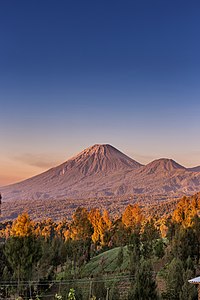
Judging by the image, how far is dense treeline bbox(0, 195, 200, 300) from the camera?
17.8m

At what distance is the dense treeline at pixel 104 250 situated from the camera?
17.8m

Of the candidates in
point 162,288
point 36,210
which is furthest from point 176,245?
point 36,210

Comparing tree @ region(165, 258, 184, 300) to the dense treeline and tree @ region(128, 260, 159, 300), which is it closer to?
the dense treeline

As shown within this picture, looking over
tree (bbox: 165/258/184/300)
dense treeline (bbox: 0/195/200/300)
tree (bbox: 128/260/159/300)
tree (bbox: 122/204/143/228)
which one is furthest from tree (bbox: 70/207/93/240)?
tree (bbox: 128/260/159/300)

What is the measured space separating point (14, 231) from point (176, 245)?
10.7 m

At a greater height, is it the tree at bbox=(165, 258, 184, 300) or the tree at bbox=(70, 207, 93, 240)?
the tree at bbox=(70, 207, 93, 240)

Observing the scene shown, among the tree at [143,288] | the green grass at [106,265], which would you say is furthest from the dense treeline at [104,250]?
the green grass at [106,265]

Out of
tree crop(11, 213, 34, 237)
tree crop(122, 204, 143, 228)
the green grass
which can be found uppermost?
tree crop(122, 204, 143, 228)

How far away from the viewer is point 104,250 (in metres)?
38.0

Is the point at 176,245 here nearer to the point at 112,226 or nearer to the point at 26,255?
the point at 26,255

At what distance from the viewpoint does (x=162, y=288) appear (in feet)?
77.1

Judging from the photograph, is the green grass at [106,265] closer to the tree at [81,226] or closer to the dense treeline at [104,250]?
the dense treeline at [104,250]

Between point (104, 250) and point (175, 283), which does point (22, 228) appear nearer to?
point (175, 283)

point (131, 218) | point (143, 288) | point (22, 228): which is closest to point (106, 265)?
point (131, 218)
